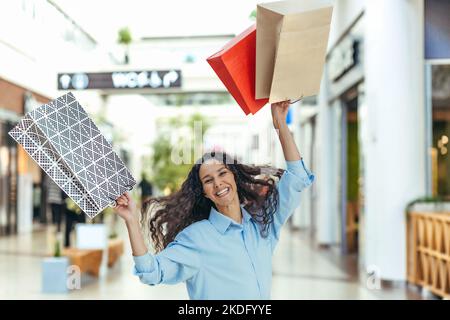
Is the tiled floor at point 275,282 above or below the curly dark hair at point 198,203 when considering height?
below

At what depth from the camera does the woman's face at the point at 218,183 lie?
1.63 meters

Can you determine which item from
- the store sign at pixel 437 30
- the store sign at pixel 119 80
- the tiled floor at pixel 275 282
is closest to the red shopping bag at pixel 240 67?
the store sign at pixel 119 80

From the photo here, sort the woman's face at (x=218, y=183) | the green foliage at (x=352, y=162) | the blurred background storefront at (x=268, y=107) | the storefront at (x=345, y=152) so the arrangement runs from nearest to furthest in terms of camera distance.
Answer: the woman's face at (x=218, y=183)
the blurred background storefront at (x=268, y=107)
the storefront at (x=345, y=152)
the green foliage at (x=352, y=162)

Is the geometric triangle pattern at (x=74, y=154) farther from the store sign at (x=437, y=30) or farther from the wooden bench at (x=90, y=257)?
the store sign at (x=437, y=30)

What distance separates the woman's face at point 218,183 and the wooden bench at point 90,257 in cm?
499

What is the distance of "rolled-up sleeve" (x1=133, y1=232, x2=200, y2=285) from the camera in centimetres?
146

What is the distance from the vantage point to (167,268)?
151 centimetres

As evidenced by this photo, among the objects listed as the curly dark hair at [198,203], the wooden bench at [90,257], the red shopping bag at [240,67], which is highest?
the red shopping bag at [240,67]

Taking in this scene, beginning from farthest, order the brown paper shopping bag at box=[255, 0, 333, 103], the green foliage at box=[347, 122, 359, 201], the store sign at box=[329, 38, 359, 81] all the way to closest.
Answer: the green foliage at box=[347, 122, 359, 201]
the store sign at box=[329, 38, 359, 81]
the brown paper shopping bag at box=[255, 0, 333, 103]

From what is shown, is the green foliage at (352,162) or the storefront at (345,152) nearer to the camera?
the storefront at (345,152)

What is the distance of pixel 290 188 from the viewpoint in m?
1.71

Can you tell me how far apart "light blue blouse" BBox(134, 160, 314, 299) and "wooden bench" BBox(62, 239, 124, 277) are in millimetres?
5023

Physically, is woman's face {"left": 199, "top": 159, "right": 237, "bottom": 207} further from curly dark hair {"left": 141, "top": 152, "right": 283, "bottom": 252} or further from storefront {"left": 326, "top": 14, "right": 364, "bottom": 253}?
storefront {"left": 326, "top": 14, "right": 364, "bottom": 253}

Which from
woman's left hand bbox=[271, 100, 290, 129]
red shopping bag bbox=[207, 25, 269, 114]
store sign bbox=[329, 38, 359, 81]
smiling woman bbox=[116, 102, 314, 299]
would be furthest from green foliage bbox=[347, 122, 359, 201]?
red shopping bag bbox=[207, 25, 269, 114]
